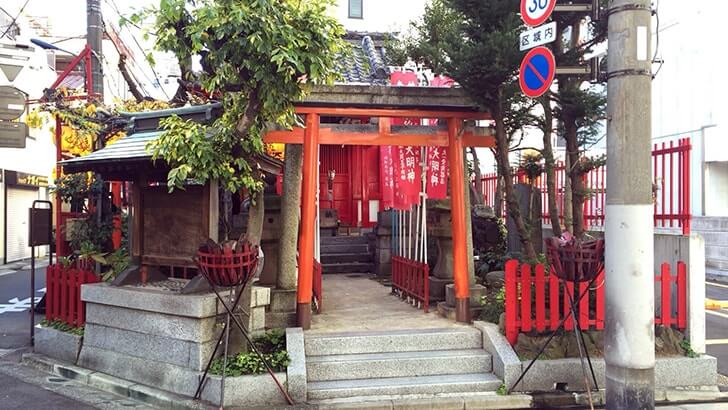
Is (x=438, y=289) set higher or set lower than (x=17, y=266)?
higher

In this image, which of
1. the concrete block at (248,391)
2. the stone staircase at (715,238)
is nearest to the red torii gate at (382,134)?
the concrete block at (248,391)

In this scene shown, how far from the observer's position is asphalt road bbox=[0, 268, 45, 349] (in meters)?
9.77

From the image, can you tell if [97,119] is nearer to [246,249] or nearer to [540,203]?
[246,249]

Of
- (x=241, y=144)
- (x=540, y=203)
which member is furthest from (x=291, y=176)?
(x=540, y=203)

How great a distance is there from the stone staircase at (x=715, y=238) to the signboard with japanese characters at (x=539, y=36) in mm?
15483

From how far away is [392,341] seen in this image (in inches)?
281

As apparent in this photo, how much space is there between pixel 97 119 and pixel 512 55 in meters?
7.66

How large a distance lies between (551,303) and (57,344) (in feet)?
23.3

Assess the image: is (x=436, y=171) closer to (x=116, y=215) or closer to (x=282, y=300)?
(x=282, y=300)

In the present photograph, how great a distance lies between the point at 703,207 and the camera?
19062mm

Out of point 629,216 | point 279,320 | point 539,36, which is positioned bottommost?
point 279,320

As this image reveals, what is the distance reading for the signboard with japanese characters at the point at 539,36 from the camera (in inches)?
217

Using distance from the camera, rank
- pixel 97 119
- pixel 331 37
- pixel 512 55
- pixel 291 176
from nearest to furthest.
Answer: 1. pixel 331 37
2. pixel 512 55
3. pixel 291 176
4. pixel 97 119

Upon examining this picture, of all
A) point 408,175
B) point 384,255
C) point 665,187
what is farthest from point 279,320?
point 384,255
